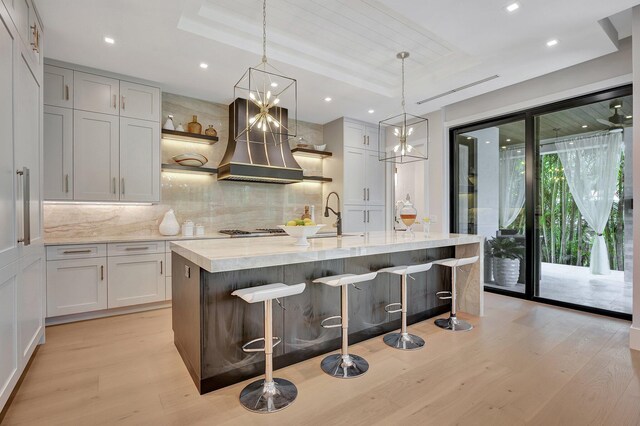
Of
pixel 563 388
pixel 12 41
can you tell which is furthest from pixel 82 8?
pixel 563 388

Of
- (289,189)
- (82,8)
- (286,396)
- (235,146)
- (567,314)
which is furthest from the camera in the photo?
(289,189)

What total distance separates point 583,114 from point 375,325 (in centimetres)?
349

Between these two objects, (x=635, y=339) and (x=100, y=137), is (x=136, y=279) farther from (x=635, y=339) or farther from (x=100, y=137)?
(x=635, y=339)

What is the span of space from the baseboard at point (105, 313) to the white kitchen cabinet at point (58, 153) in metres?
1.28

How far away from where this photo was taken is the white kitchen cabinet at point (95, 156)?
3527 millimetres

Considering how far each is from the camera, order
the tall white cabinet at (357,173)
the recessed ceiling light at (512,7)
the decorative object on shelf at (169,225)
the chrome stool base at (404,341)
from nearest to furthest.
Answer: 1. the recessed ceiling light at (512,7)
2. the chrome stool base at (404,341)
3. the decorative object on shelf at (169,225)
4. the tall white cabinet at (357,173)

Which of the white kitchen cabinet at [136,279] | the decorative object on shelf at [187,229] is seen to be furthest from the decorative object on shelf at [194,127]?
the white kitchen cabinet at [136,279]

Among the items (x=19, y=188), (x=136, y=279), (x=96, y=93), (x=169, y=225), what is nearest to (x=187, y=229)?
(x=169, y=225)

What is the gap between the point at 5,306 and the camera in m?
1.84

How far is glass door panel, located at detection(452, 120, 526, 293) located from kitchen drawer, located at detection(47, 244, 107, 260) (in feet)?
15.9

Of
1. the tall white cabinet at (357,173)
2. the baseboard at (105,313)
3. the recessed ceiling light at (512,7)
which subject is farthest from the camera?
the tall white cabinet at (357,173)

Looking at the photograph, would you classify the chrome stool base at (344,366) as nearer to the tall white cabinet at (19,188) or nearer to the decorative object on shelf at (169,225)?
the tall white cabinet at (19,188)

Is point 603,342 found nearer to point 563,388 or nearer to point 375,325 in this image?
point 563,388

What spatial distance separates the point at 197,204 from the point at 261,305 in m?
2.83
